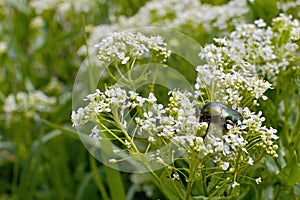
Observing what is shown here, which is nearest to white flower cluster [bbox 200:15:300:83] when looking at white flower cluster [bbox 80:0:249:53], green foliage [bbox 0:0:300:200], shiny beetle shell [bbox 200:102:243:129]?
green foliage [bbox 0:0:300:200]

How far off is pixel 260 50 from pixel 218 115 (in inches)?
13.4

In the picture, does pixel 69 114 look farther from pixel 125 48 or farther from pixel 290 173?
pixel 290 173

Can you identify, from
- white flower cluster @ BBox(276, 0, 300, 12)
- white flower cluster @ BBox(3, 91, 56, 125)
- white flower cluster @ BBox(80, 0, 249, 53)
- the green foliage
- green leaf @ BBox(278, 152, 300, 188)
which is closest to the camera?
green leaf @ BBox(278, 152, 300, 188)

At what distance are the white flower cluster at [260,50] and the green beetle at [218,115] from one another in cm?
14

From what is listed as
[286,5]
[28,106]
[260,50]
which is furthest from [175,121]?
[28,106]

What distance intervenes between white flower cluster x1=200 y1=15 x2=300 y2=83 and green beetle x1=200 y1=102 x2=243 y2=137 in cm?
14

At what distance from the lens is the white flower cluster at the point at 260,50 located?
3.30 feet

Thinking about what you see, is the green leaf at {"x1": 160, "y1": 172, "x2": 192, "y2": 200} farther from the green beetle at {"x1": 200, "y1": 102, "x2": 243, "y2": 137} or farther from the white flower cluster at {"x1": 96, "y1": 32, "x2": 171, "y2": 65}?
the white flower cluster at {"x1": 96, "y1": 32, "x2": 171, "y2": 65}

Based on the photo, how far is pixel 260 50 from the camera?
3.69 feet

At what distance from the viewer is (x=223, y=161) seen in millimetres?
836

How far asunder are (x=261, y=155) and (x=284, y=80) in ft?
1.24

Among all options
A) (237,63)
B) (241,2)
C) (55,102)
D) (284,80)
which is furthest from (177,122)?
(55,102)

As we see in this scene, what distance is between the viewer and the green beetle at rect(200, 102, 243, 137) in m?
0.83

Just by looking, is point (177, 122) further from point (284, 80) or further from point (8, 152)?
point (8, 152)
